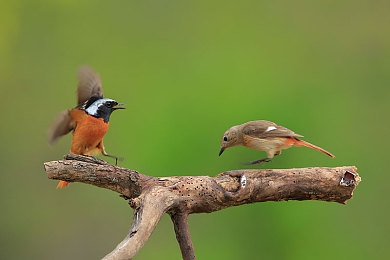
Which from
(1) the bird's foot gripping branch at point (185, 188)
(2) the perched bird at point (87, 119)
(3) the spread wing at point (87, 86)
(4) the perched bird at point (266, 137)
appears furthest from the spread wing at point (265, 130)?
(3) the spread wing at point (87, 86)

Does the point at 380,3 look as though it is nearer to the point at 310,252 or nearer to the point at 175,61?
the point at 175,61

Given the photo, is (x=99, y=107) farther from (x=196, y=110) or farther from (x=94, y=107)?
(x=196, y=110)

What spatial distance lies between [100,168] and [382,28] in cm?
360

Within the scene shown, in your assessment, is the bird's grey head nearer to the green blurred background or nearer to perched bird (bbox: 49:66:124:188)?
perched bird (bbox: 49:66:124:188)

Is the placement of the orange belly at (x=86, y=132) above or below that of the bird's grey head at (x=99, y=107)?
below

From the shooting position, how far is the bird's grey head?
2.87 meters

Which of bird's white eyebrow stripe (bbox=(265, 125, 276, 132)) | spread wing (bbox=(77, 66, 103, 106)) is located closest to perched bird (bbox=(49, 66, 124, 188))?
spread wing (bbox=(77, 66, 103, 106))

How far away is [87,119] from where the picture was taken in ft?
9.32

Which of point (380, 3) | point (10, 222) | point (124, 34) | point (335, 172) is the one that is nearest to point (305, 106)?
point (380, 3)

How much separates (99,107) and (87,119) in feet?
0.26

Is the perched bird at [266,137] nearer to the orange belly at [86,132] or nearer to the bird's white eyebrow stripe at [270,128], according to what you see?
the bird's white eyebrow stripe at [270,128]

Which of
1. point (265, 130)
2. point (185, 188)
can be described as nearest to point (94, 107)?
point (265, 130)

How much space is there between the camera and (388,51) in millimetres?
5164

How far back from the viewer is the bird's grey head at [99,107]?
2869 millimetres
